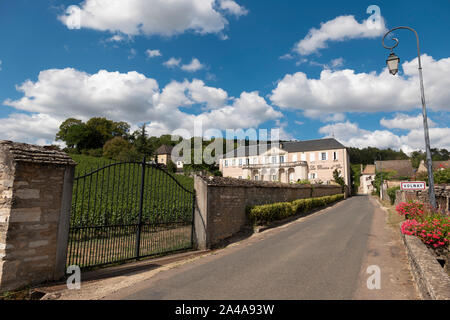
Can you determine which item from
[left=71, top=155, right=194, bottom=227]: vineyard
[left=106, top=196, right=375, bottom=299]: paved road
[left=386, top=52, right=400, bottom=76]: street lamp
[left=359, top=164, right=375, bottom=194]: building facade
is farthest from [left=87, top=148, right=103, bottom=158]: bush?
[left=359, top=164, right=375, bottom=194]: building facade

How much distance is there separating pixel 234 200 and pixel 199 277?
5.59 m

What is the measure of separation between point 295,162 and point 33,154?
157 ft

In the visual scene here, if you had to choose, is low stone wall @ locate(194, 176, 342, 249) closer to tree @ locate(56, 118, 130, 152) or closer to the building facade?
tree @ locate(56, 118, 130, 152)

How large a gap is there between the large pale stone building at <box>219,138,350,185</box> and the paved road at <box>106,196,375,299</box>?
40.7m

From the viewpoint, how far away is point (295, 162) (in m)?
49.7

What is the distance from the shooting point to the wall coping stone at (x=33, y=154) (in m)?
4.63

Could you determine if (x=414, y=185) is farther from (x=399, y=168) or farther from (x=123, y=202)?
(x=399, y=168)

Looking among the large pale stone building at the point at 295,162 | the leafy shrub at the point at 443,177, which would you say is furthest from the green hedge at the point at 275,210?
the large pale stone building at the point at 295,162

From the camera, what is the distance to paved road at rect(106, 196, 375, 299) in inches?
178

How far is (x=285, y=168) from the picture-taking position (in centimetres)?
→ 5062

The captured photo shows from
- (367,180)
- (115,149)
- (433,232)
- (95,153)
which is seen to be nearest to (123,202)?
(433,232)
